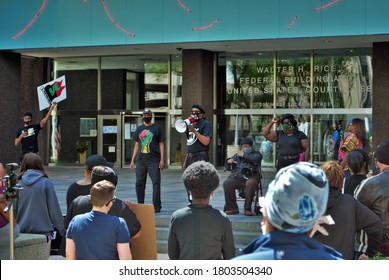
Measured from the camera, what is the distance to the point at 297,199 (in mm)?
2572

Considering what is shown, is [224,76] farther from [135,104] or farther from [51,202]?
[51,202]

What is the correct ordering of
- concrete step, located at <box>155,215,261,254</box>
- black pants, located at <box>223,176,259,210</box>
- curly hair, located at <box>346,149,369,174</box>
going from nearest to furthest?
curly hair, located at <box>346,149,369,174</box>
concrete step, located at <box>155,215,261,254</box>
black pants, located at <box>223,176,259,210</box>

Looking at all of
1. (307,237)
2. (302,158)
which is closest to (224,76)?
(302,158)

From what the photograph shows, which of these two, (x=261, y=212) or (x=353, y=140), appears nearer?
(x=261, y=212)

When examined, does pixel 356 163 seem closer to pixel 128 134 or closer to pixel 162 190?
pixel 162 190

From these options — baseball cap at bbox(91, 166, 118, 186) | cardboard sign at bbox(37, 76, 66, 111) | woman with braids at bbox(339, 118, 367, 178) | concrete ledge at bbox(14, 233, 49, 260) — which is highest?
cardboard sign at bbox(37, 76, 66, 111)

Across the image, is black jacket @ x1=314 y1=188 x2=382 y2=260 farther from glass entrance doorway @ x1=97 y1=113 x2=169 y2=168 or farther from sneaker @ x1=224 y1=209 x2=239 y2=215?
glass entrance doorway @ x1=97 y1=113 x2=169 y2=168

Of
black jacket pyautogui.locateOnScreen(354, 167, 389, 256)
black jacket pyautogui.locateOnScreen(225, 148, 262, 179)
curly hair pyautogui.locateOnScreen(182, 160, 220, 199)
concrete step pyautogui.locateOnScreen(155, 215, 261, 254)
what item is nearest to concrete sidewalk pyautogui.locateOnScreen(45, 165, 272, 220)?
concrete step pyautogui.locateOnScreen(155, 215, 261, 254)

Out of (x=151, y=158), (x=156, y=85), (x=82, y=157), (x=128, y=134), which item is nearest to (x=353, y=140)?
(x=151, y=158)

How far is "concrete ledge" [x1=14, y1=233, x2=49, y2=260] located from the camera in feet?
23.8

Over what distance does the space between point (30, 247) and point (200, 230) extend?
294 cm

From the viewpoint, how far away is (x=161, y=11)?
813 inches

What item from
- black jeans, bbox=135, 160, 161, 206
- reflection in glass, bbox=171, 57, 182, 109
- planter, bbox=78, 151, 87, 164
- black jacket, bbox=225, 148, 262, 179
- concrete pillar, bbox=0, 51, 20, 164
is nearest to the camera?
black jacket, bbox=225, 148, 262, 179

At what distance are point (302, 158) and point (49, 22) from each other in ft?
40.9
